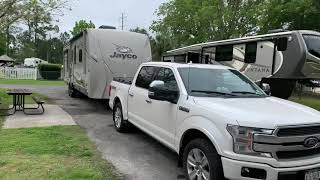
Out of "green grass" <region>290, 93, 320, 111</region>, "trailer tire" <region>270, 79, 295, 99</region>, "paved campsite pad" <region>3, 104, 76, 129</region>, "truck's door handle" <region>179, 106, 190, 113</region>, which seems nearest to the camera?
"truck's door handle" <region>179, 106, 190, 113</region>

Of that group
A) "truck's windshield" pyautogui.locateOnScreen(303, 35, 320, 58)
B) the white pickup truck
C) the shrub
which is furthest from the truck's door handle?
the shrub

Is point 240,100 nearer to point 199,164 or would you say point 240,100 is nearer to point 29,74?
point 199,164

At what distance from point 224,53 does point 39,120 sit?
8637mm

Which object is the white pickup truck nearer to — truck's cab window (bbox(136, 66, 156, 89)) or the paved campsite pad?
truck's cab window (bbox(136, 66, 156, 89))

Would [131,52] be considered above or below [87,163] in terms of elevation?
above

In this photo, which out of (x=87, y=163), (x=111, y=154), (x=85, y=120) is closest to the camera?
(x=87, y=163)

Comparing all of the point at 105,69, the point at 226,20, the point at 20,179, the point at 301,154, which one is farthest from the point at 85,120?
the point at 226,20

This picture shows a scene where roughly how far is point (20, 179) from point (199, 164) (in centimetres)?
262


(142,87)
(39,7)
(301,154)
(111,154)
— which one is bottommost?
(111,154)

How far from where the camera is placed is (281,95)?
14.6 m

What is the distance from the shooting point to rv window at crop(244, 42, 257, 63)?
14771 millimetres

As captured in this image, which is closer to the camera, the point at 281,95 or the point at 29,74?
the point at 281,95

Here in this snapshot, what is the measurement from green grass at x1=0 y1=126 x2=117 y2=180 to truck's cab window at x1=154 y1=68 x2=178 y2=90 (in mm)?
1694

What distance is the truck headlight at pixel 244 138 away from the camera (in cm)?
482
